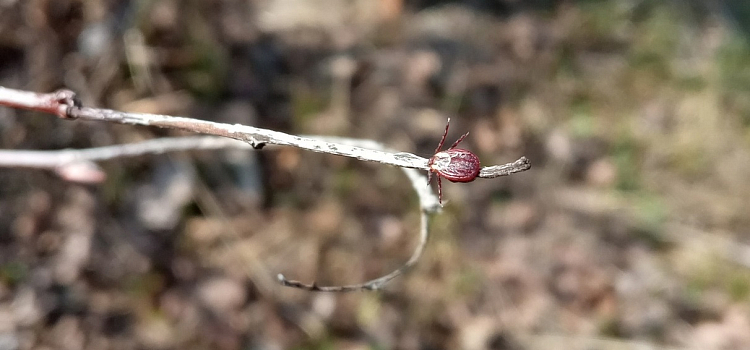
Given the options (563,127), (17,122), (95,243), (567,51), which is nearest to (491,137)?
(563,127)

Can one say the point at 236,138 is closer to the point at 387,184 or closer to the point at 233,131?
the point at 233,131

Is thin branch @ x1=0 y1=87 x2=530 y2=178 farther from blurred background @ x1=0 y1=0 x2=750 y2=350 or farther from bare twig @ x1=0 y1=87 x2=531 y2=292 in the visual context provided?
blurred background @ x1=0 y1=0 x2=750 y2=350

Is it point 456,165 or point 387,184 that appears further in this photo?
point 387,184

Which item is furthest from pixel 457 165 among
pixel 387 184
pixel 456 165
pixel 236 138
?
pixel 387 184

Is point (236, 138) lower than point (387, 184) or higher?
lower

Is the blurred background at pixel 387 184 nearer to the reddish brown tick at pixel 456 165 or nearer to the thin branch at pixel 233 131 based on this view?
the thin branch at pixel 233 131
